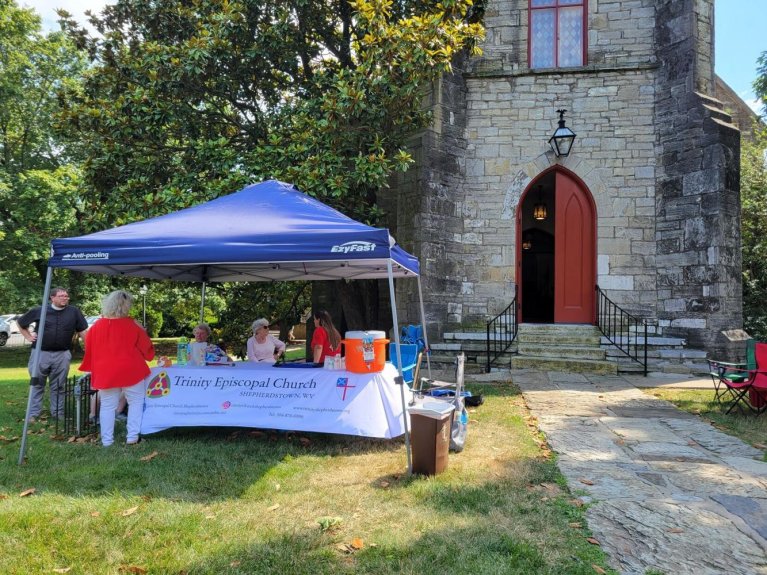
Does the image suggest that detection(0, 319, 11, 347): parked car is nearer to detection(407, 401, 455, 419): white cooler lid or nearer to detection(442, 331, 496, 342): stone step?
detection(442, 331, 496, 342): stone step

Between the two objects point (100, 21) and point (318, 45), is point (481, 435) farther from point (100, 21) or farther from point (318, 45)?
point (100, 21)

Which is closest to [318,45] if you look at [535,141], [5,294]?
[535,141]

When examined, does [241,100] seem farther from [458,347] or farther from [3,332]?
[3,332]

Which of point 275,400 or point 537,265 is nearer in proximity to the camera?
point 275,400

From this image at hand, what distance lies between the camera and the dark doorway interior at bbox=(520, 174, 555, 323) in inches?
635

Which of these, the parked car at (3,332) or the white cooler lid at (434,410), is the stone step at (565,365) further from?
the parked car at (3,332)

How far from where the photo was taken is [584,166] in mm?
10422

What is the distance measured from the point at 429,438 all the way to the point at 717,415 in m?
4.25

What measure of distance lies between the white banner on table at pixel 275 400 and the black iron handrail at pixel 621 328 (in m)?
5.84

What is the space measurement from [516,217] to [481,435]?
6422 millimetres

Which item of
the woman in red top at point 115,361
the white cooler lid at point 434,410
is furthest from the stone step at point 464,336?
the woman in red top at point 115,361

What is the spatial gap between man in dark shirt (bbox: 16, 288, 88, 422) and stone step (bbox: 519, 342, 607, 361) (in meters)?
7.30

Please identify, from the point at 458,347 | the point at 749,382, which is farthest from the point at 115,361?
the point at 749,382

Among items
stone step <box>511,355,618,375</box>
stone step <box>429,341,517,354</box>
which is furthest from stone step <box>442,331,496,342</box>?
stone step <box>511,355,618,375</box>
